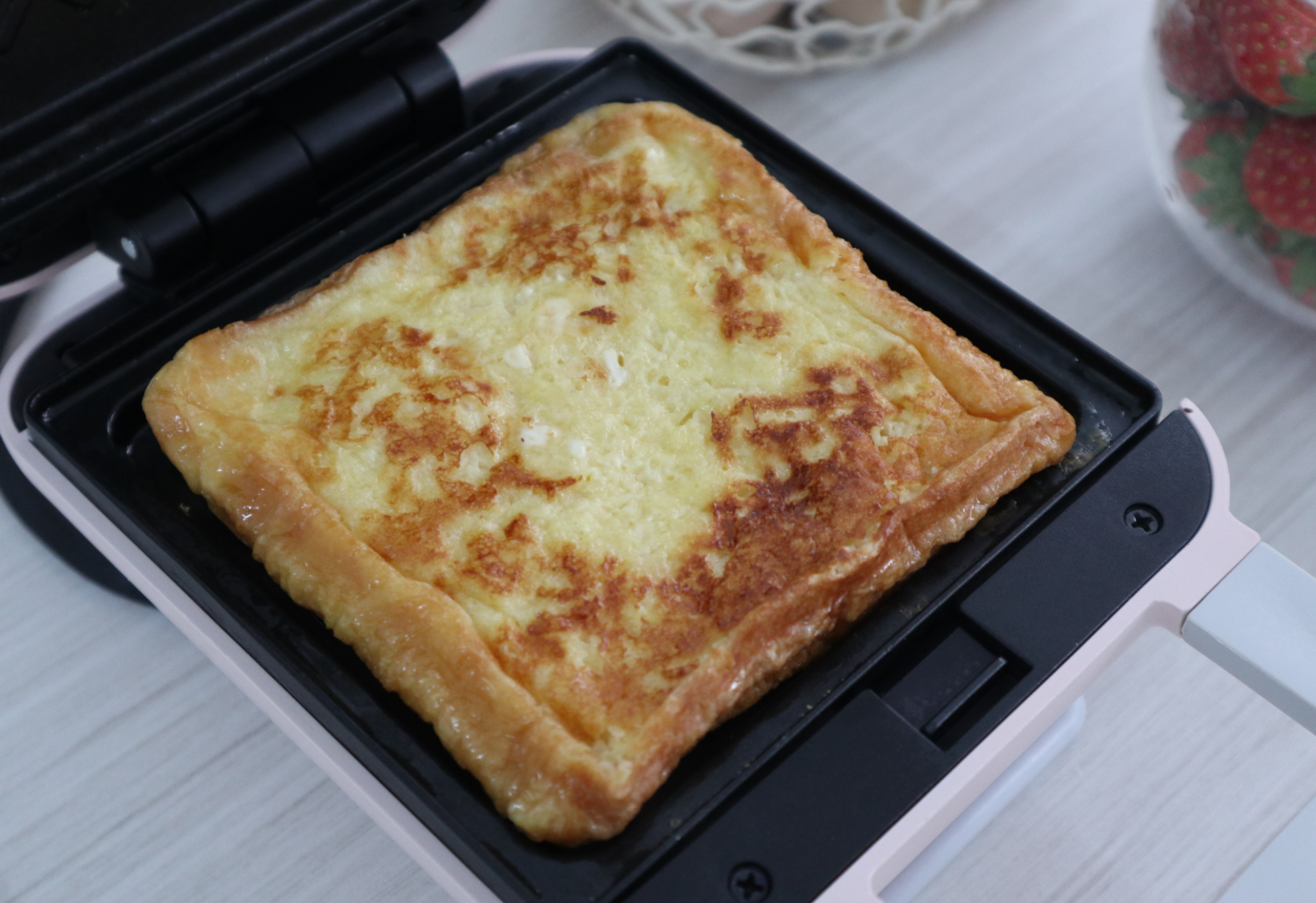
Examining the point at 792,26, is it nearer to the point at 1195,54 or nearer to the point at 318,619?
the point at 1195,54

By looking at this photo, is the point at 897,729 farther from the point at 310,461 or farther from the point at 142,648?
the point at 142,648

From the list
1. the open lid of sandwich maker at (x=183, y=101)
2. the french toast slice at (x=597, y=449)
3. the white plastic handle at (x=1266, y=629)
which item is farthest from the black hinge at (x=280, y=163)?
the white plastic handle at (x=1266, y=629)

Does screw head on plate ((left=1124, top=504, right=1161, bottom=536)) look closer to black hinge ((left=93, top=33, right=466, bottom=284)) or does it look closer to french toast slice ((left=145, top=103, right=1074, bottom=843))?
french toast slice ((left=145, top=103, right=1074, bottom=843))

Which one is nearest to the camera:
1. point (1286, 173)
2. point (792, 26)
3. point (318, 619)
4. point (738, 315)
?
point (318, 619)

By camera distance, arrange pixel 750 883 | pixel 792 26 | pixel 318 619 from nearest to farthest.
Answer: pixel 750 883, pixel 318 619, pixel 792 26

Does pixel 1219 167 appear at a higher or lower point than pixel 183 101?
lower

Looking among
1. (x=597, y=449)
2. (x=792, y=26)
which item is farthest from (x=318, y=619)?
(x=792, y=26)

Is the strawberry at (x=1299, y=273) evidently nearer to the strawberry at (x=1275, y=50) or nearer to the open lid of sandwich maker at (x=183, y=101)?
the strawberry at (x=1275, y=50)

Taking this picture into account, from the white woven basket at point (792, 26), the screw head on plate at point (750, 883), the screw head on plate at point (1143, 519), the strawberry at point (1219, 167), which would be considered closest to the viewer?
the screw head on plate at point (750, 883)
